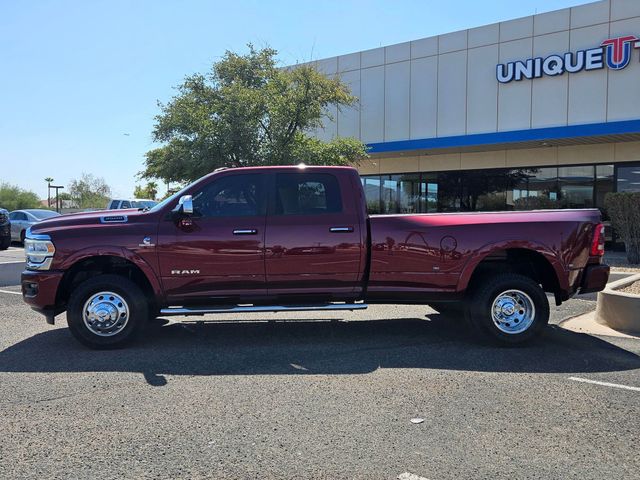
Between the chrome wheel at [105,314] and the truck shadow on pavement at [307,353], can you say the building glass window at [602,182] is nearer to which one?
the truck shadow on pavement at [307,353]

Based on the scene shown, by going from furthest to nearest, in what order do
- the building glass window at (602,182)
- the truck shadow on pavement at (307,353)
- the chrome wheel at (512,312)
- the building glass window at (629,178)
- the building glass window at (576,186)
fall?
the building glass window at (576,186) → the building glass window at (602,182) → the building glass window at (629,178) → the chrome wheel at (512,312) → the truck shadow on pavement at (307,353)

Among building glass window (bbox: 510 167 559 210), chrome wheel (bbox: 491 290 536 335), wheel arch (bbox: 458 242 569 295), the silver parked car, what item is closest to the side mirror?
wheel arch (bbox: 458 242 569 295)

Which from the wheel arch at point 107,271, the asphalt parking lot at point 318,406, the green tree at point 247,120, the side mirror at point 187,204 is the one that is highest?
the green tree at point 247,120

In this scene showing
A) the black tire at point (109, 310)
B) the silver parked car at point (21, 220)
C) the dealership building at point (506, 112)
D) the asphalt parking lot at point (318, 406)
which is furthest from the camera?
the silver parked car at point (21, 220)

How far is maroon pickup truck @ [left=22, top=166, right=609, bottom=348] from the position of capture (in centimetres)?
614

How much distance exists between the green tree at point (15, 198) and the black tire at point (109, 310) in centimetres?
5982

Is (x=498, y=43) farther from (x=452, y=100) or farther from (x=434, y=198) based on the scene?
(x=434, y=198)

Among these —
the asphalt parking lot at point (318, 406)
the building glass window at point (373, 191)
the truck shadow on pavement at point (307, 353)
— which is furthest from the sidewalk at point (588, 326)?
the building glass window at point (373, 191)

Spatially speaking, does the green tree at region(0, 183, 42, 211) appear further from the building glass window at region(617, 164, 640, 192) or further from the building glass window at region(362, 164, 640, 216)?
the building glass window at region(617, 164, 640, 192)

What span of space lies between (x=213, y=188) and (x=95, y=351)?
227cm

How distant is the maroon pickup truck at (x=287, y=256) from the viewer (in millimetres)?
6137

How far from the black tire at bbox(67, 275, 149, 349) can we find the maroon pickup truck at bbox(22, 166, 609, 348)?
12mm

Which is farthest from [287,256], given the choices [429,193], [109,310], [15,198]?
[15,198]

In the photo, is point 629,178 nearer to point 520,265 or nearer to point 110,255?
point 520,265
